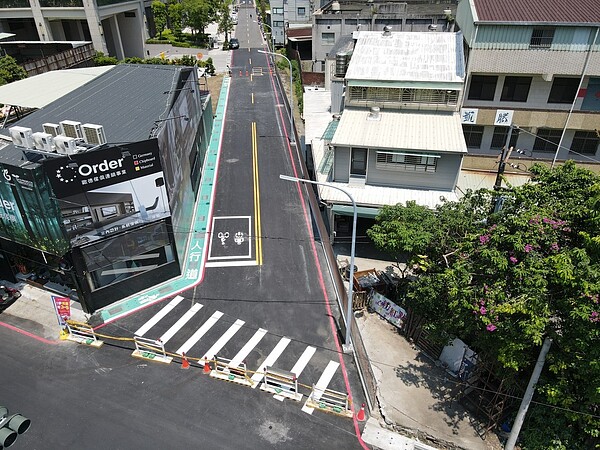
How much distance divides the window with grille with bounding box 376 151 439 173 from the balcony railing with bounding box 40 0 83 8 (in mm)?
51826

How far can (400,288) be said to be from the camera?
85.9 ft

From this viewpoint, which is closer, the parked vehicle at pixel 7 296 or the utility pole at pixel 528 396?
the utility pole at pixel 528 396

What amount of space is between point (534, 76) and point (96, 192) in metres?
35.9

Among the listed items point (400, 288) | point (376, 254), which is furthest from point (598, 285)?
point (376, 254)

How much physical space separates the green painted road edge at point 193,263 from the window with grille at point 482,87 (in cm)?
2507

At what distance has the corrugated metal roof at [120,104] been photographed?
86.3 feet

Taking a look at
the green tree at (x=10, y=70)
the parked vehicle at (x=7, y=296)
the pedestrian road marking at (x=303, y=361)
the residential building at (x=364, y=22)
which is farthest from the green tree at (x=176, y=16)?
the pedestrian road marking at (x=303, y=361)

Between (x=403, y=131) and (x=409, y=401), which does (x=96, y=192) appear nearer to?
(x=409, y=401)

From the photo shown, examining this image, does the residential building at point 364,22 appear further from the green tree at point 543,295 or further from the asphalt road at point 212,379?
the green tree at point 543,295

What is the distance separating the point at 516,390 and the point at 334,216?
54.9 ft

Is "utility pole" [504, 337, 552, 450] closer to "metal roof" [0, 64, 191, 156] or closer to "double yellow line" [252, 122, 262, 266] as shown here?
"double yellow line" [252, 122, 262, 266]

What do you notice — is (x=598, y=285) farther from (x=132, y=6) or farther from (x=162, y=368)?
(x=132, y=6)

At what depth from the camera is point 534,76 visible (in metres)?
37.1

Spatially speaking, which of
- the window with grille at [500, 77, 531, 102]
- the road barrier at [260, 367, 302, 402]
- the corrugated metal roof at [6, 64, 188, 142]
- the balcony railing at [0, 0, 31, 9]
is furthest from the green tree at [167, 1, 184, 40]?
the road barrier at [260, 367, 302, 402]
